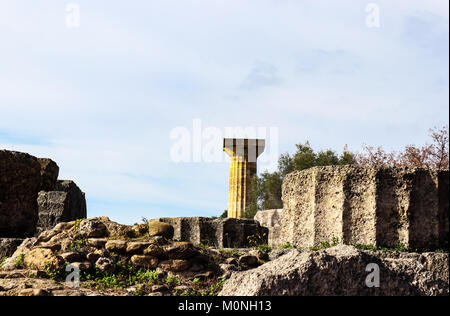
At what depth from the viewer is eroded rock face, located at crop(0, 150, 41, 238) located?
10.3m

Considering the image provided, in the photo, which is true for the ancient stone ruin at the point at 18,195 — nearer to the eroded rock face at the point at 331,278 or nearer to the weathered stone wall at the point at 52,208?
the weathered stone wall at the point at 52,208

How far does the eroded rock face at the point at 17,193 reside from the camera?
33.8 feet

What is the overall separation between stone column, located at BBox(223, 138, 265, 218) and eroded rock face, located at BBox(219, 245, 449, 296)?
24406 mm

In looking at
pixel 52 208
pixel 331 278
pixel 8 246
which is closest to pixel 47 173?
pixel 52 208

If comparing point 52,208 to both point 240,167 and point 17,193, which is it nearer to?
point 17,193

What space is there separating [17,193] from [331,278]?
23.4 feet

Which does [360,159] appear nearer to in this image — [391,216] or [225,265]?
[391,216]

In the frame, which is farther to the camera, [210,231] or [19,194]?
[210,231]

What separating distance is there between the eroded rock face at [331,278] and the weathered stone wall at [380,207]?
135 inches

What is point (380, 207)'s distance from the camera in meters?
9.30

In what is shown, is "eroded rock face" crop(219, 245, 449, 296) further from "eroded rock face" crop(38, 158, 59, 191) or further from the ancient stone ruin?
"eroded rock face" crop(38, 158, 59, 191)

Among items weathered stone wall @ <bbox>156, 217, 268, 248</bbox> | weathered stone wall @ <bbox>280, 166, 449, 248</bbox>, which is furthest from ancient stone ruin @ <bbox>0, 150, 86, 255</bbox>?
weathered stone wall @ <bbox>280, 166, 449, 248</bbox>
